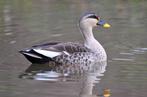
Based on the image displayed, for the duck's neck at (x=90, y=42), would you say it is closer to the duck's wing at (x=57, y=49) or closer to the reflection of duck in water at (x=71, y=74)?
the duck's wing at (x=57, y=49)

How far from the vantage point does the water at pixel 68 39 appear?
37.2ft

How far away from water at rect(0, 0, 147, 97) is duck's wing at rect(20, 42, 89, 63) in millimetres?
223

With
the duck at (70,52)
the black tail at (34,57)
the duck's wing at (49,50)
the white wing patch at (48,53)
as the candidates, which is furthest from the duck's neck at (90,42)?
the black tail at (34,57)

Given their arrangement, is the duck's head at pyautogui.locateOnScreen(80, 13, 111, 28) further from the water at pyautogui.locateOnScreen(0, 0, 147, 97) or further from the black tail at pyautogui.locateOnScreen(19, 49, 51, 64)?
the black tail at pyautogui.locateOnScreen(19, 49, 51, 64)

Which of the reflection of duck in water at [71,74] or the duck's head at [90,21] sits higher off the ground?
the duck's head at [90,21]

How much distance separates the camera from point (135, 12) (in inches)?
793

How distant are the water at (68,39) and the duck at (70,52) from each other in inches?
8.5

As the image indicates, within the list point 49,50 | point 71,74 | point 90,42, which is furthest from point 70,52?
point 71,74

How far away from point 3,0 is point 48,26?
5.75 meters

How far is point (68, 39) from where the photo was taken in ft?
52.5

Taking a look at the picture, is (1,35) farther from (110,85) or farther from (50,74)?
(110,85)

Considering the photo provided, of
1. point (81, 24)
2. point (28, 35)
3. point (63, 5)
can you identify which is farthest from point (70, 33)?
point (63, 5)

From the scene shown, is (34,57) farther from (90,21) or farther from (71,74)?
(90,21)

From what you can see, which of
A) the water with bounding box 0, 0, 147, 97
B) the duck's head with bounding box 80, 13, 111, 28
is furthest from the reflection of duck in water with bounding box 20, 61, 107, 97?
the duck's head with bounding box 80, 13, 111, 28
